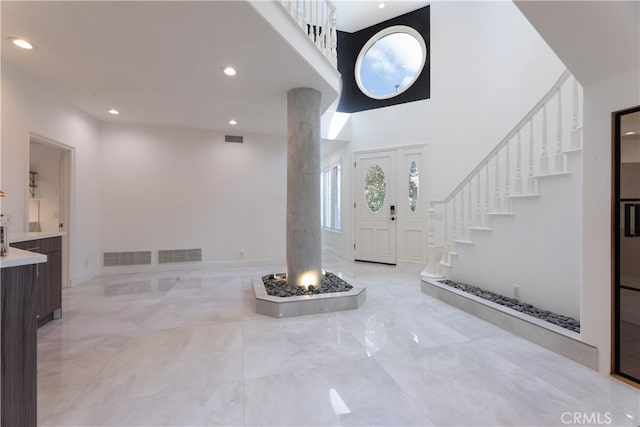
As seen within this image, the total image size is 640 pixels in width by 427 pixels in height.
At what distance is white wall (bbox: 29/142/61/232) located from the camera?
4.39 meters

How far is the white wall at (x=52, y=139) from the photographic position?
116 inches

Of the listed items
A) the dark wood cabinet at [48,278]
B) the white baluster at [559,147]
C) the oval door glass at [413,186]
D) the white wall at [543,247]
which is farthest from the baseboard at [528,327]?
the dark wood cabinet at [48,278]

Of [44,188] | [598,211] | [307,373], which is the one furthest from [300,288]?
[44,188]

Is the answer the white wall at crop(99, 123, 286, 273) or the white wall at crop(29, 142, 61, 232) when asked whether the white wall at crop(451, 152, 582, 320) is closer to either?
the white wall at crop(99, 123, 286, 273)

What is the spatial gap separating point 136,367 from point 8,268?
1.16 m

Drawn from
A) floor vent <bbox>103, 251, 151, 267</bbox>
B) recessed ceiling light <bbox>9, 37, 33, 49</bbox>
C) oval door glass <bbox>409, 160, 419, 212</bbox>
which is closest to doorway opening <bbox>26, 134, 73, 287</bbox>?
floor vent <bbox>103, 251, 151, 267</bbox>

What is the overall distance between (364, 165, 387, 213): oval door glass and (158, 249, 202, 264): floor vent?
3.61m

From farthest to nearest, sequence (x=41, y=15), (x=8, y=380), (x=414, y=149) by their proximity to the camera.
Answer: (x=414, y=149) < (x=41, y=15) < (x=8, y=380)

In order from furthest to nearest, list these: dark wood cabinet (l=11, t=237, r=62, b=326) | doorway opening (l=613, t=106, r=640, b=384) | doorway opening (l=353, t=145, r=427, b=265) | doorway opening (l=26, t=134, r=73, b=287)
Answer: doorway opening (l=353, t=145, r=427, b=265) → doorway opening (l=26, t=134, r=73, b=287) → dark wood cabinet (l=11, t=237, r=62, b=326) → doorway opening (l=613, t=106, r=640, b=384)

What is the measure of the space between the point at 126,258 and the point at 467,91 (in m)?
6.70

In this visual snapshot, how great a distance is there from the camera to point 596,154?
1.91 metres

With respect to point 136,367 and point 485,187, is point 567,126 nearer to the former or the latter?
point 485,187

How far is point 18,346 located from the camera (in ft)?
4.10

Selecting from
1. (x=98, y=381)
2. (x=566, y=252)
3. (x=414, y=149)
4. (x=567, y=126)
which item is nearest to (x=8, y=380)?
(x=98, y=381)
